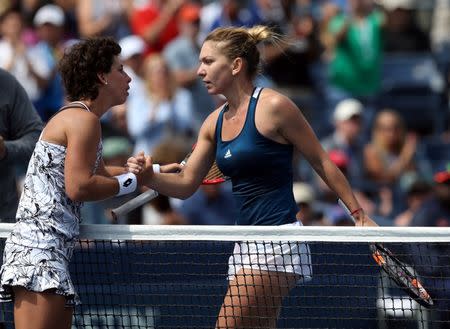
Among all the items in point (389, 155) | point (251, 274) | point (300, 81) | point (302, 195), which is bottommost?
point (389, 155)

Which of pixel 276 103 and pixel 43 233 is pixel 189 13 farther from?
pixel 43 233

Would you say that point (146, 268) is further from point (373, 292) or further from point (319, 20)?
point (319, 20)

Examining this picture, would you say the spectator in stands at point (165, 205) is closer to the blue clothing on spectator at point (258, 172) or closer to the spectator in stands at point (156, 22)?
the spectator in stands at point (156, 22)

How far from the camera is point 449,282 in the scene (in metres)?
6.57

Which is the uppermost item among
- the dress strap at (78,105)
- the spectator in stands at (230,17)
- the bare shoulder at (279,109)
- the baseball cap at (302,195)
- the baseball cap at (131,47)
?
the dress strap at (78,105)

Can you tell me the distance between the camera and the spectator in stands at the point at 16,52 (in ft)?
37.3

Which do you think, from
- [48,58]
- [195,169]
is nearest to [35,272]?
[195,169]

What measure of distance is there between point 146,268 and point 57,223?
0.98 metres

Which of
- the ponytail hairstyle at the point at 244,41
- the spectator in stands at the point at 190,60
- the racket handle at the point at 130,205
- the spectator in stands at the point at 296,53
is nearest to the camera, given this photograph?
the racket handle at the point at 130,205

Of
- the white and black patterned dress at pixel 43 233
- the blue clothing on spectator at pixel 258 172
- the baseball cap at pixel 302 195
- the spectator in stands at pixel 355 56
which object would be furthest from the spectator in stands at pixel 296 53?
the white and black patterned dress at pixel 43 233

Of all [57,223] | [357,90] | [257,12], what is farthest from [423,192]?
[57,223]

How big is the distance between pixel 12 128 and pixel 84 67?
1.14 metres

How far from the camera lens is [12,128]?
21.7 ft

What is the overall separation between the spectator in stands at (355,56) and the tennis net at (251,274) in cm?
611
